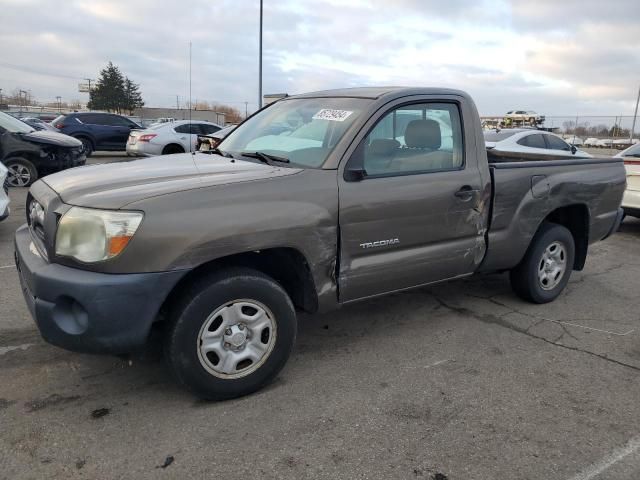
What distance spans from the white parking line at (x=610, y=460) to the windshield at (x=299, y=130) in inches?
85.1

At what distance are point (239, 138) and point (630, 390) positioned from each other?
323 cm

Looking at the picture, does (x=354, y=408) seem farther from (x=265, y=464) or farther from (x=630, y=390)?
(x=630, y=390)

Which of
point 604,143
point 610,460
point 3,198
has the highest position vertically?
point 604,143

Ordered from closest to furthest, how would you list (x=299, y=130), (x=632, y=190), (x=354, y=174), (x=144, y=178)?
(x=144, y=178)
(x=354, y=174)
(x=299, y=130)
(x=632, y=190)

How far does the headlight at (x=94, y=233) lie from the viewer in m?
2.56

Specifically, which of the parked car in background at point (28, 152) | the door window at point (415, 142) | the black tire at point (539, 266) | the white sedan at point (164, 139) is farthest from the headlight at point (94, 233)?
the white sedan at point (164, 139)

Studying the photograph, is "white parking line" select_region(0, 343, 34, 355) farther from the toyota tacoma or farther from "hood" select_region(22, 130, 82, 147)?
"hood" select_region(22, 130, 82, 147)

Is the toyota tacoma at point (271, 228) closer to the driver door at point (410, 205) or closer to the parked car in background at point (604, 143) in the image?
the driver door at point (410, 205)

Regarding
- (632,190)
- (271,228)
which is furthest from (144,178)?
(632,190)

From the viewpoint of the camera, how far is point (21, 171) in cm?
996

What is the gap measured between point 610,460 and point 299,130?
106 inches

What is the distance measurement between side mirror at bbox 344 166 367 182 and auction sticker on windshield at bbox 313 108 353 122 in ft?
1.39

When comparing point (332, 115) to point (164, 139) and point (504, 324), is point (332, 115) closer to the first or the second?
point (504, 324)

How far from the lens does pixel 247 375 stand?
118 inches
